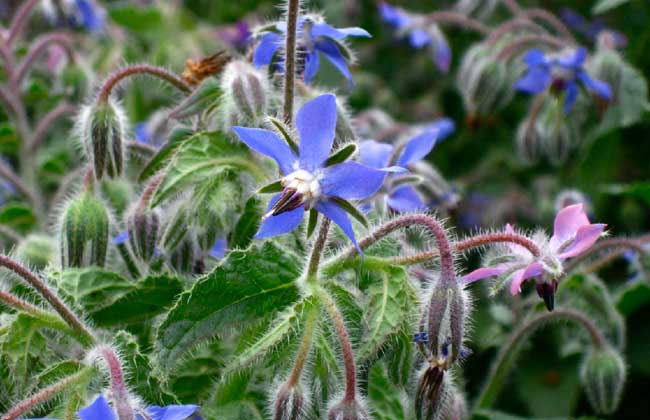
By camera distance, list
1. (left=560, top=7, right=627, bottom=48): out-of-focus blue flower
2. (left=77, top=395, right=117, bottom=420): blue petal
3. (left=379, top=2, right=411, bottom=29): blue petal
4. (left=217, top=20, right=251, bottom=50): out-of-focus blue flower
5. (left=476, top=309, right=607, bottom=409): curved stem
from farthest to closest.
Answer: (left=560, top=7, right=627, bottom=48): out-of-focus blue flower
(left=217, top=20, right=251, bottom=50): out-of-focus blue flower
(left=379, top=2, right=411, bottom=29): blue petal
(left=476, top=309, right=607, bottom=409): curved stem
(left=77, top=395, right=117, bottom=420): blue petal

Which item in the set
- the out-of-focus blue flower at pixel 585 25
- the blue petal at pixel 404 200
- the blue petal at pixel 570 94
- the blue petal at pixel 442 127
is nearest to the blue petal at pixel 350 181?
the blue petal at pixel 404 200

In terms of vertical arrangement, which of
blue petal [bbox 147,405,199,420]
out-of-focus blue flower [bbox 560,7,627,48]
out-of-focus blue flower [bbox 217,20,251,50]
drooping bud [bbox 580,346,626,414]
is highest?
blue petal [bbox 147,405,199,420]

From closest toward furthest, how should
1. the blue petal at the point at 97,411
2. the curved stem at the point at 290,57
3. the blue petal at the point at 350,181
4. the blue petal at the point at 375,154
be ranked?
the blue petal at the point at 97,411 < the blue petal at the point at 350,181 < the curved stem at the point at 290,57 < the blue petal at the point at 375,154

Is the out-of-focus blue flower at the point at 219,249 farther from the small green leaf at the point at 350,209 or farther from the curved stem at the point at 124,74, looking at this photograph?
the small green leaf at the point at 350,209

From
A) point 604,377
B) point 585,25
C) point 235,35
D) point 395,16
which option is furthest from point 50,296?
point 585,25

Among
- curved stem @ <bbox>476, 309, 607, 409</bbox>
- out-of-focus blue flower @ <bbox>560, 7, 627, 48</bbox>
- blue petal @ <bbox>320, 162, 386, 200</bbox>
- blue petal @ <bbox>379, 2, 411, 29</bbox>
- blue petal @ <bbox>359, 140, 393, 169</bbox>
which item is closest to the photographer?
blue petal @ <bbox>320, 162, 386, 200</bbox>

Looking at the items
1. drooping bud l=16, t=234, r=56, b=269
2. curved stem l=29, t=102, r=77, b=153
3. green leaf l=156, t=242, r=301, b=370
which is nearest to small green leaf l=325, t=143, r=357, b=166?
green leaf l=156, t=242, r=301, b=370

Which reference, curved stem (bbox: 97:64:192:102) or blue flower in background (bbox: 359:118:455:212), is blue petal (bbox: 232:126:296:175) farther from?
curved stem (bbox: 97:64:192:102)

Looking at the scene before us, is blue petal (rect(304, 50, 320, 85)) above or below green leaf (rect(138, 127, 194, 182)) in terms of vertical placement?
above
